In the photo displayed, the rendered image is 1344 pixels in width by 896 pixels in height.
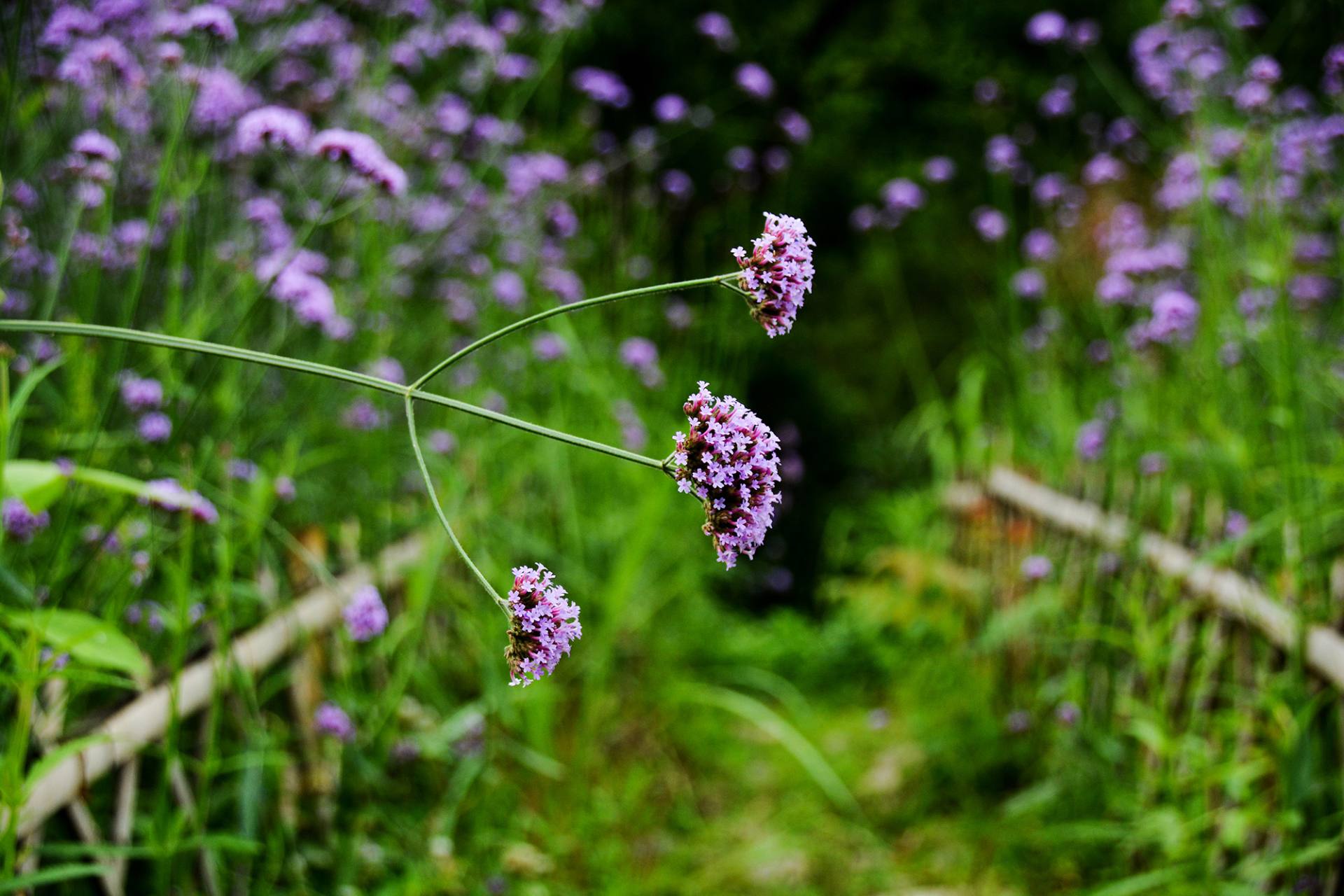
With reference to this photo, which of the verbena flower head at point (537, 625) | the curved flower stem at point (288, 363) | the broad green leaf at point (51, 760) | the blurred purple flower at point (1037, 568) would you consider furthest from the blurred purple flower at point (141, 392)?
the blurred purple flower at point (1037, 568)

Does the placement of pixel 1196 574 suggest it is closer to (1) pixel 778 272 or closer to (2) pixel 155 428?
(1) pixel 778 272

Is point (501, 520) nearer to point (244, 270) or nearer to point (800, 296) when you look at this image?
point (244, 270)

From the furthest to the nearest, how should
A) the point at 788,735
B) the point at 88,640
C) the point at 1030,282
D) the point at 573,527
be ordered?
the point at 1030,282 → the point at 573,527 → the point at 788,735 → the point at 88,640

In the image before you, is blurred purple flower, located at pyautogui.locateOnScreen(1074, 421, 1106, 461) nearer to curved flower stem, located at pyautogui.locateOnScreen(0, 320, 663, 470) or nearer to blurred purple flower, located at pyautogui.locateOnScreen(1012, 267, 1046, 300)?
blurred purple flower, located at pyautogui.locateOnScreen(1012, 267, 1046, 300)

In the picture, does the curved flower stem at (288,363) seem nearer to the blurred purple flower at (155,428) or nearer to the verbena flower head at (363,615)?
the verbena flower head at (363,615)

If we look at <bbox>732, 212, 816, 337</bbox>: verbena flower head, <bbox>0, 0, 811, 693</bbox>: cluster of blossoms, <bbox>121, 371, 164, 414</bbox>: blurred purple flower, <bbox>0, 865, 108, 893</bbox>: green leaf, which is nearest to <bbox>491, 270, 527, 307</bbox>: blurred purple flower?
<bbox>0, 0, 811, 693</bbox>: cluster of blossoms

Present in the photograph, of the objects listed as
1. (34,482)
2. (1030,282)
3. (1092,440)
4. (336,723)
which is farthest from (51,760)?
(1030,282)
